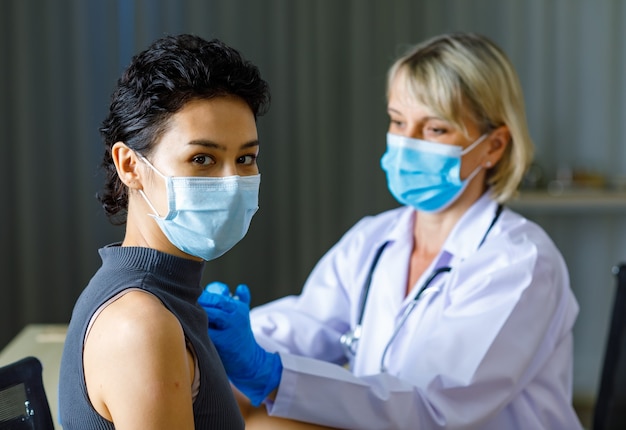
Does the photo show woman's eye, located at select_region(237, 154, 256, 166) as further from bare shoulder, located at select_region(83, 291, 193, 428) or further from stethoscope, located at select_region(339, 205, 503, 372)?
stethoscope, located at select_region(339, 205, 503, 372)

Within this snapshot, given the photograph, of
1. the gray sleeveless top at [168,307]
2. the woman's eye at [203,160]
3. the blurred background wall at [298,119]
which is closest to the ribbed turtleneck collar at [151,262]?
the gray sleeveless top at [168,307]

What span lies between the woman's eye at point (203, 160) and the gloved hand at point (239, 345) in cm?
31

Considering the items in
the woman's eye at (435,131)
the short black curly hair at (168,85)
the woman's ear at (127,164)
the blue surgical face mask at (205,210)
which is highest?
the short black curly hair at (168,85)

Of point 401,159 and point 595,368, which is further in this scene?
point 595,368

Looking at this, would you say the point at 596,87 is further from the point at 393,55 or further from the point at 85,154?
the point at 85,154

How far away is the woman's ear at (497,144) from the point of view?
6.35ft

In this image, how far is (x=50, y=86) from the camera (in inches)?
131

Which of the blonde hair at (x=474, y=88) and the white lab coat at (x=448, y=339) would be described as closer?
the white lab coat at (x=448, y=339)

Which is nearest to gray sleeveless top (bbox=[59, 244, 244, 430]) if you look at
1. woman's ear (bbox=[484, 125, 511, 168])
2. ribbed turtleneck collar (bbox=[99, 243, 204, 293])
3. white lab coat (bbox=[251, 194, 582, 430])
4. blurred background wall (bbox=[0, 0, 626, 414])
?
ribbed turtleneck collar (bbox=[99, 243, 204, 293])

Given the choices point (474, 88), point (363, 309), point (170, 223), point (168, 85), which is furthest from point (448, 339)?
point (168, 85)

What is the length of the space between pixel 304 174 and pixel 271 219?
0.76ft

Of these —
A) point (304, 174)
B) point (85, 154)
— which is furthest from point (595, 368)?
point (85, 154)

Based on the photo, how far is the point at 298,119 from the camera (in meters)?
3.50

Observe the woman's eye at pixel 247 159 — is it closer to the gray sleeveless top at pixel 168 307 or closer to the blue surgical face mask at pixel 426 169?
the gray sleeveless top at pixel 168 307
